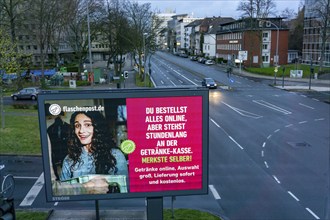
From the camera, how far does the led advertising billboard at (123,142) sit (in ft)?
28.4

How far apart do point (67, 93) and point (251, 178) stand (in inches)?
432

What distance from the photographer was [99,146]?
8.81m

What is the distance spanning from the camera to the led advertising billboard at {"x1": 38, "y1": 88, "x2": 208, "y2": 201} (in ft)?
28.4

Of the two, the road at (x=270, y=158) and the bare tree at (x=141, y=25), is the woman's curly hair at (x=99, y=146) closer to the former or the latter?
the road at (x=270, y=158)

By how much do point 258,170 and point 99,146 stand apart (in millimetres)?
11159

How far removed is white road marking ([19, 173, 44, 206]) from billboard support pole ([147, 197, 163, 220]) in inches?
255

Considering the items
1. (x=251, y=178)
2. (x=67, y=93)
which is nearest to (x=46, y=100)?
(x=67, y=93)

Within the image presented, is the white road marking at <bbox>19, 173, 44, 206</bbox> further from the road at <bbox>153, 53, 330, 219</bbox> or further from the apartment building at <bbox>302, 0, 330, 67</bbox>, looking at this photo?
the apartment building at <bbox>302, 0, 330, 67</bbox>

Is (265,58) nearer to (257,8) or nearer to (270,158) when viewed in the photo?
(257,8)

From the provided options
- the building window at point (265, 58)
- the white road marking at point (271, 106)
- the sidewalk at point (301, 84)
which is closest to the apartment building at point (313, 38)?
the building window at point (265, 58)

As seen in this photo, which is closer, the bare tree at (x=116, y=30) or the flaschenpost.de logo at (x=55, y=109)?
the flaschenpost.de logo at (x=55, y=109)

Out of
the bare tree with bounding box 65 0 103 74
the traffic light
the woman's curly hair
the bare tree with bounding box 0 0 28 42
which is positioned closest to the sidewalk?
the bare tree with bounding box 65 0 103 74

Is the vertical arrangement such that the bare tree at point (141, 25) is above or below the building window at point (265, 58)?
above

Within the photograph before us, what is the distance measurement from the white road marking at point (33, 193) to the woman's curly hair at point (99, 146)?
6417 millimetres
